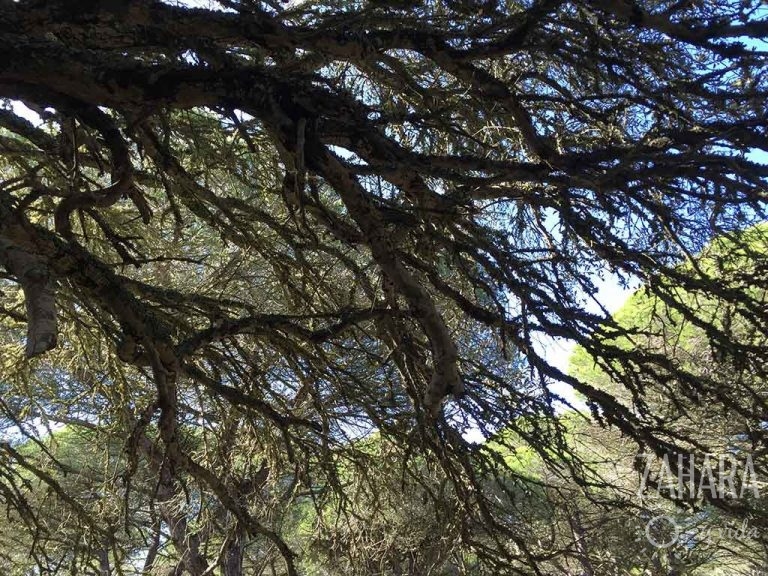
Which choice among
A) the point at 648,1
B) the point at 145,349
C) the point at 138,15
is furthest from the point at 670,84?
the point at 145,349

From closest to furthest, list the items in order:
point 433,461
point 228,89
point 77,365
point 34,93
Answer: point 228,89, point 34,93, point 433,461, point 77,365

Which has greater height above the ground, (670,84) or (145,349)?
(670,84)

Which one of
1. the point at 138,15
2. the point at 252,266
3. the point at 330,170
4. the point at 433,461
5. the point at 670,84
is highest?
the point at 252,266

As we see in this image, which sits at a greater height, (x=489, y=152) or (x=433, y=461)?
(x=489, y=152)

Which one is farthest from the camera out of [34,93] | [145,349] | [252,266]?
[252,266]

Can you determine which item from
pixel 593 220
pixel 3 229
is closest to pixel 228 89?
Result: pixel 3 229

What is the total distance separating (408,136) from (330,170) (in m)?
2.03

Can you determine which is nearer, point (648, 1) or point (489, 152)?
point (648, 1)

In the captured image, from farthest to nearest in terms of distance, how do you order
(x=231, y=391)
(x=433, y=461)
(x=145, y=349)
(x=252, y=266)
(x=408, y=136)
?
(x=252, y=266) → (x=408, y=136) → (x=433, y=461) → (x=231, y=391) → (x=145, y=349)

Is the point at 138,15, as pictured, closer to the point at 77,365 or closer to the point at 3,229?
the point at 3,229

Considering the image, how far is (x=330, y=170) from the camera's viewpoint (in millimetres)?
1648

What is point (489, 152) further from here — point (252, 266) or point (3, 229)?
point (252, 266)

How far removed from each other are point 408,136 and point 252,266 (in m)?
2.22

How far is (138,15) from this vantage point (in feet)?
5.81
